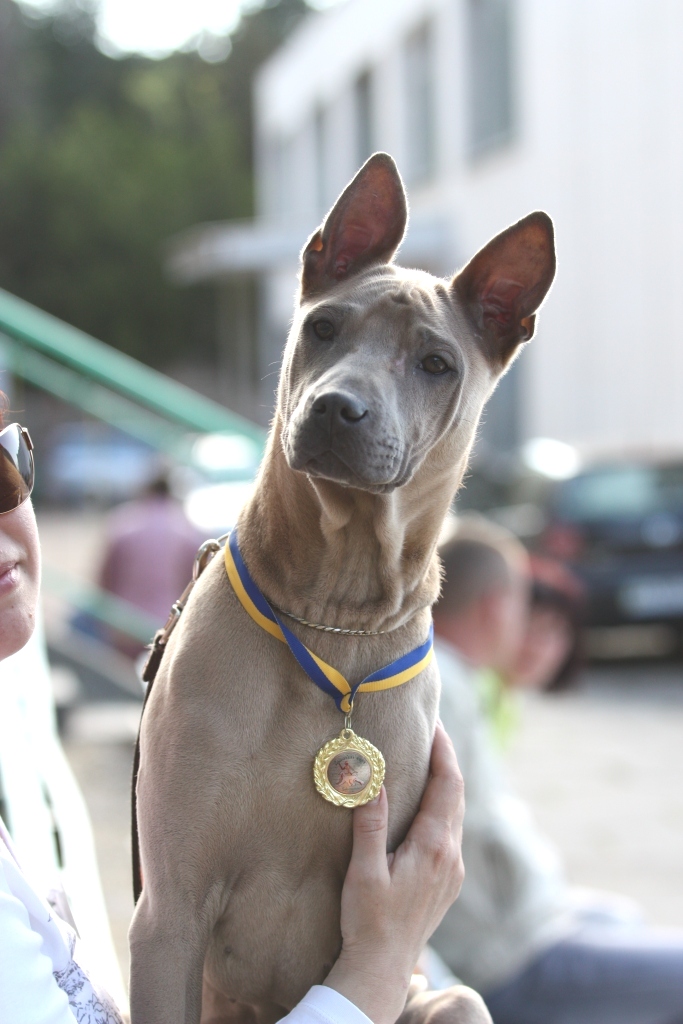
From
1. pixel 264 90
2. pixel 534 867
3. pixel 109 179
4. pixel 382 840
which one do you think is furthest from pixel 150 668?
pixel 109 179

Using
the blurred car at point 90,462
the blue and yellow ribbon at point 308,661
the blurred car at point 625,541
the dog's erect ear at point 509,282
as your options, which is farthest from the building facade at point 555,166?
the blue and yellow ribbon at point 308,661

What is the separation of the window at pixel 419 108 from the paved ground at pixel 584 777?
42.0 feet

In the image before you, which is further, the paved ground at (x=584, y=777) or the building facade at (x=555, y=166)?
the building facade at (x=555, y=166)

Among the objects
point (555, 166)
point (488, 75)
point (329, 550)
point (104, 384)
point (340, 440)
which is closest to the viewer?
point (340, 440)

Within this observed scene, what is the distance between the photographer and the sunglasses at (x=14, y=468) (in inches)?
65.9

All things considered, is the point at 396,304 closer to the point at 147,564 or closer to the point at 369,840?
the point at 369,840

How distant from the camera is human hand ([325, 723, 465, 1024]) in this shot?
1773 mm

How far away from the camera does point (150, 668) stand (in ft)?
6.75

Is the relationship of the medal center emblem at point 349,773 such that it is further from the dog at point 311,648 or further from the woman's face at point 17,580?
the woman's face at point 17,580

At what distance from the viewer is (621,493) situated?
30.2 ft

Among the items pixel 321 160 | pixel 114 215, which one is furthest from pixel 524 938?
pixel 114 215

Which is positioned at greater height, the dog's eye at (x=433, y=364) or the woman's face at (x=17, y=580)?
the dog's eye at (x=433, y=364)

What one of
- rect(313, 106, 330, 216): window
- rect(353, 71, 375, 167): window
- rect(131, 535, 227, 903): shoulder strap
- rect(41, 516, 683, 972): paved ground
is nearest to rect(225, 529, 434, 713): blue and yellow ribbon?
rect(131, 535, 227, 903): shoulder strap

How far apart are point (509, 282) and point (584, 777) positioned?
504 centimetres
